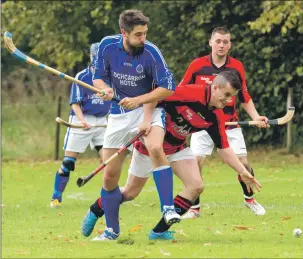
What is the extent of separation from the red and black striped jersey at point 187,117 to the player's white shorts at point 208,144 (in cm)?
294

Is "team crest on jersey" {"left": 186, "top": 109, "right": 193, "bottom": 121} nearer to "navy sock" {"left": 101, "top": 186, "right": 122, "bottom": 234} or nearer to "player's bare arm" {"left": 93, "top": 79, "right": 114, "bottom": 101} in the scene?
"player's bare arm" {"left": 93, "top": 79, "right": 114, "bottom": 101}

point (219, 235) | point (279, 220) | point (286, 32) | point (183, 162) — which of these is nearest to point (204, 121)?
point (183, 162)

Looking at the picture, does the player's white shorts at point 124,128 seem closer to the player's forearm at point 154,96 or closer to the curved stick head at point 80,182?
the player's forearm at point 154,96

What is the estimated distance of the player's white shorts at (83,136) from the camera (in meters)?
14.1

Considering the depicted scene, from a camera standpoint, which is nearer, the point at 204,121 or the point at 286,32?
the point at 204,121

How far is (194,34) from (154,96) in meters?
12.6

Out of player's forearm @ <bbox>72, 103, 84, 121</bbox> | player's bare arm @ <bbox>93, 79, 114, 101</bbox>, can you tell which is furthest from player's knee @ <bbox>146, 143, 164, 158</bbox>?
player's forearm @ <bbox>72, 103, 84, 121</bbox>

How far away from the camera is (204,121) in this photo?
935cm

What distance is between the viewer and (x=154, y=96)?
9102mm

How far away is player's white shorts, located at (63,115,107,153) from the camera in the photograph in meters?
14.1

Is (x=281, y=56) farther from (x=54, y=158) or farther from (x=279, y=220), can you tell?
(x=279, y=220)

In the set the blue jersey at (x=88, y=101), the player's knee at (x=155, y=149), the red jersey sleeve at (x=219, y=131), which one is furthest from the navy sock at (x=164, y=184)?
the blue jersey at (x=88, y=101)

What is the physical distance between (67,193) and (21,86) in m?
11.3

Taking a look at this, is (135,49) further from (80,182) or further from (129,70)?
(80,182)
